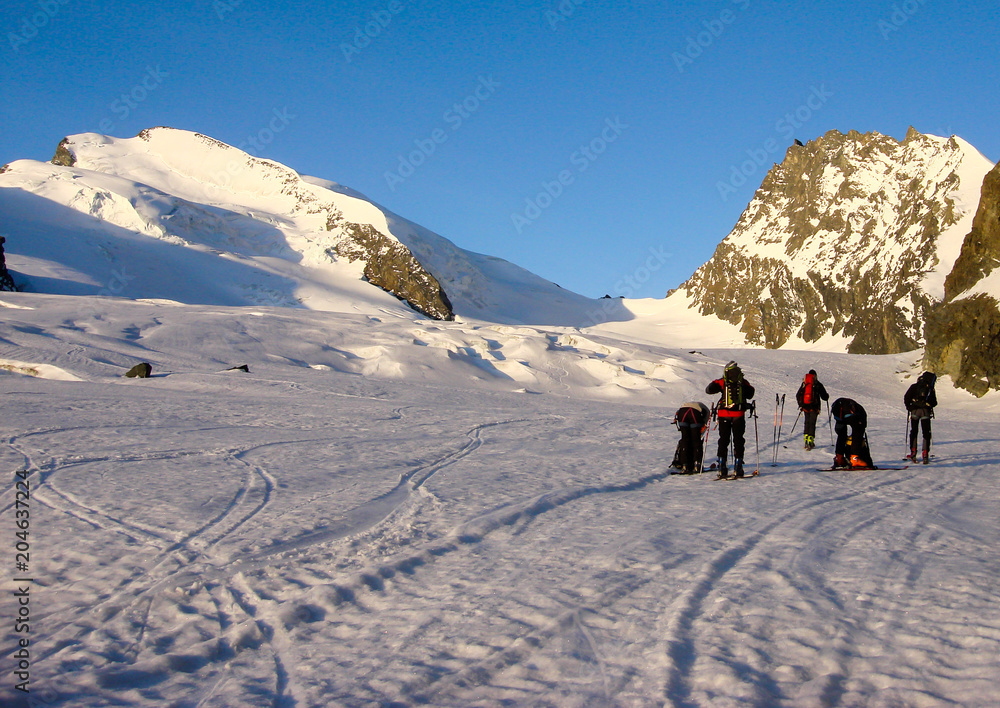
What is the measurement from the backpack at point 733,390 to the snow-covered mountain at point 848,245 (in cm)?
7297

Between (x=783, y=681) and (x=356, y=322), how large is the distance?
31.6 m

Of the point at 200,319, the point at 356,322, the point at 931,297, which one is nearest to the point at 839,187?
the point at 931,297

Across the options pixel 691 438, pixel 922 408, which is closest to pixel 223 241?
pixel 691 438

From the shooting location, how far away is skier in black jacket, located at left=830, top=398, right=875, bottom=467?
1002cm

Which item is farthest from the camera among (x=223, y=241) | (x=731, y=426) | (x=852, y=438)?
(x=223, y=241)

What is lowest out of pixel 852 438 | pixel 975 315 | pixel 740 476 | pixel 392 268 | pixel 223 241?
pixel 740 476

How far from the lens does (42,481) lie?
7.02 m

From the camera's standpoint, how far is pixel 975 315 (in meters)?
29.2

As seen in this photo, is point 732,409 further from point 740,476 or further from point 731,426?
point 740,476

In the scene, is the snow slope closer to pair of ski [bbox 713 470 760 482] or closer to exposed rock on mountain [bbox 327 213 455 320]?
pair of ski [bbox 713 470 760 482]

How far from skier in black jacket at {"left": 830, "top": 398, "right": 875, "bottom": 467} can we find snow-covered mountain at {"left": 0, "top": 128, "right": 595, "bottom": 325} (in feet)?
138

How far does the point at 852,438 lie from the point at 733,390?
8.01ft

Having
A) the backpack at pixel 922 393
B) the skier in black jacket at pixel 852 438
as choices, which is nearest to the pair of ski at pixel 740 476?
the skier in black jacket at pixel 852 438

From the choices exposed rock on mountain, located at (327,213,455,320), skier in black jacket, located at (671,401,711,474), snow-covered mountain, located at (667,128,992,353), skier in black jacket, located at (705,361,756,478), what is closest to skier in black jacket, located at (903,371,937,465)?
skier in black jacket, located at (705,361,756,478)
